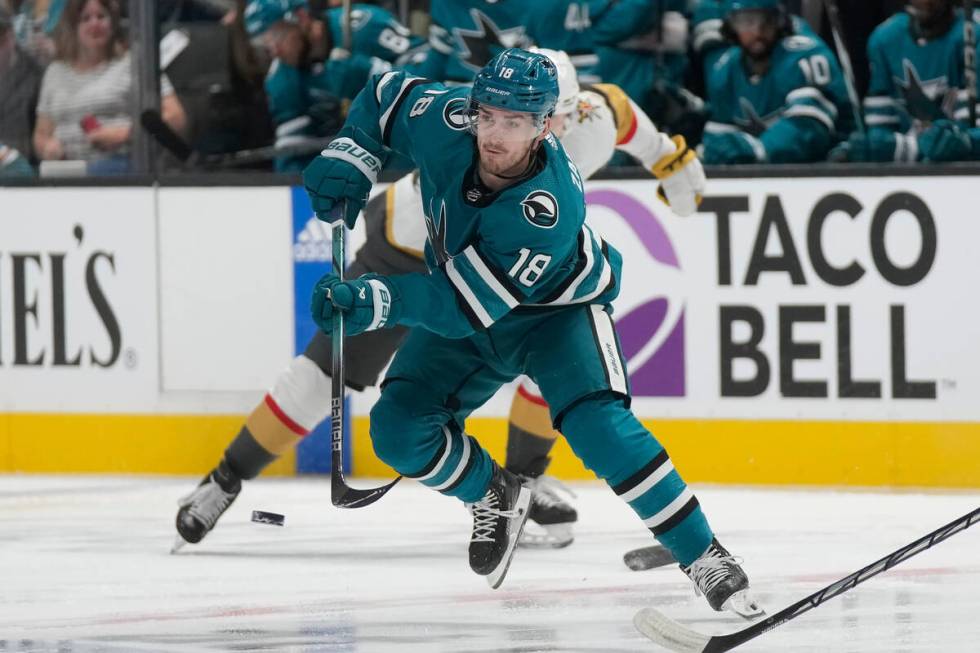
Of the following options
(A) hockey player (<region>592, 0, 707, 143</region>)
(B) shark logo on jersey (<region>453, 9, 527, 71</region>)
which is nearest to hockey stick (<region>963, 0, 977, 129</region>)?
(A) hockey player (<region>592, 0, 707, 143</region>)

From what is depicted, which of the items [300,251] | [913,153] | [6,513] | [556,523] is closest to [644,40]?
[913,153]

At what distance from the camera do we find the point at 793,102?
514 centimetres

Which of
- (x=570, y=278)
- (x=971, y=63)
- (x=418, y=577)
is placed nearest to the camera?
(x=570, y=278)

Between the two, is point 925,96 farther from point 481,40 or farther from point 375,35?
point 375,35

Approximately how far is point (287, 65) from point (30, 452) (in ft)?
4.56

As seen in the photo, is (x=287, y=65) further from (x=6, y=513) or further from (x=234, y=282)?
(x=6, y=513)

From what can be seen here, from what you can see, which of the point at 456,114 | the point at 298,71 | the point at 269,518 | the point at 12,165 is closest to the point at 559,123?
the point at 456,114

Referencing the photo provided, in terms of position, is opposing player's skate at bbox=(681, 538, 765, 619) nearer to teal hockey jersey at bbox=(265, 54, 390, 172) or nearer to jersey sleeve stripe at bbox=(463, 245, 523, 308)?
jersey sleeve stripe at bbox=(463, 245, 523, 308)

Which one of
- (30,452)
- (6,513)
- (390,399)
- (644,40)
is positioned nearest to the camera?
(390,399)

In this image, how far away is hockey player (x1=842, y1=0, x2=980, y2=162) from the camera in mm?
5008

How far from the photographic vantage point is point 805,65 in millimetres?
5129

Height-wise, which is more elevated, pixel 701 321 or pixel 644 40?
pixel 644 40

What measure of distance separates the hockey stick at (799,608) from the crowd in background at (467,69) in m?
2.23

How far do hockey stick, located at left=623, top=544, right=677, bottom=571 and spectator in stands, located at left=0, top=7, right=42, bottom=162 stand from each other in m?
2.70
